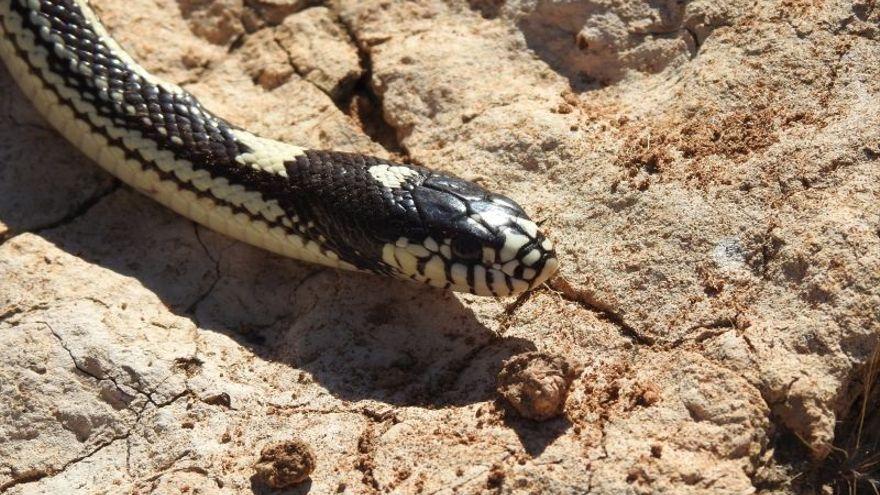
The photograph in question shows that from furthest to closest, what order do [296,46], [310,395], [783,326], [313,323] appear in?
[296,46]
[313,323]
[310,395]
[783,326]

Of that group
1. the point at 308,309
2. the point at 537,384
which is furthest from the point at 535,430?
the point at 308,309

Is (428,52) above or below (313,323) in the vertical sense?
above

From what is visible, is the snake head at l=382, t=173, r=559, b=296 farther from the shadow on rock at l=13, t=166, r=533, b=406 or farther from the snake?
the shadow on rock at l=13, t=166, r=533, b=406

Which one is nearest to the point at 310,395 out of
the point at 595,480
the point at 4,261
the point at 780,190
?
the point at 595,480

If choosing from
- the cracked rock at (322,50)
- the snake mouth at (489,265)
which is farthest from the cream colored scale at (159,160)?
the cracked rock at (322,50)

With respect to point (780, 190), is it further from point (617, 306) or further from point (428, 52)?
point (428, 52)

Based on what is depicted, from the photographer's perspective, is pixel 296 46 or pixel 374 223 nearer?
pixel 374 223
